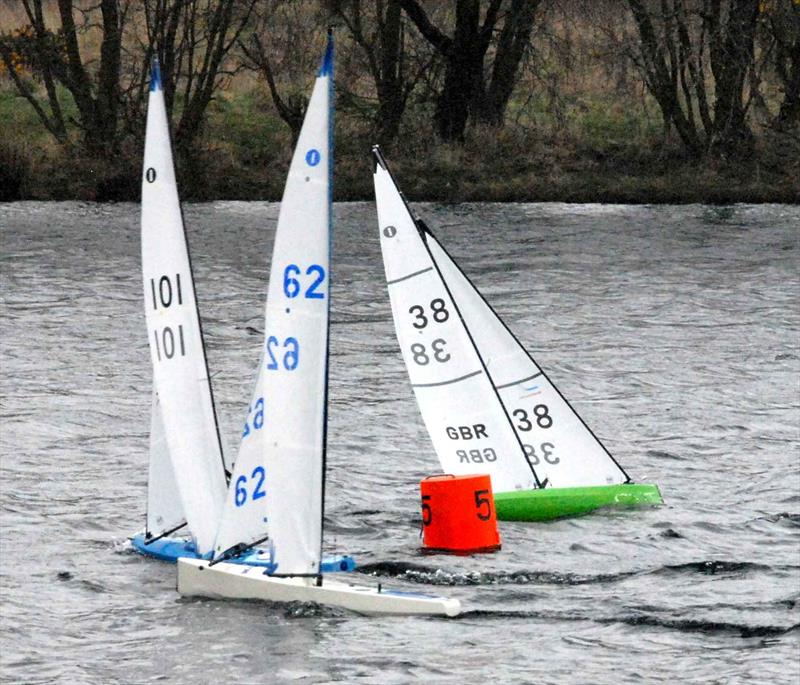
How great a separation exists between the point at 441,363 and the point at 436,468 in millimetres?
2817

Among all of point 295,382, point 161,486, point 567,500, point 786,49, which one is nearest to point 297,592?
point 295,382

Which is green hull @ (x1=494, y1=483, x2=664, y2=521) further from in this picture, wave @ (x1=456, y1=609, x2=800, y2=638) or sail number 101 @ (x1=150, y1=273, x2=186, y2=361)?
sail number 101 @ (x1=150, y1=273, x2=186, y2=361)

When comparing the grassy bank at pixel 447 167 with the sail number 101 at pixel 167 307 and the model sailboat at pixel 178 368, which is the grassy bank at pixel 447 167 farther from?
the sail number 101 at pixel 167 307

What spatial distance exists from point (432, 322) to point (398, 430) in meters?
4.82

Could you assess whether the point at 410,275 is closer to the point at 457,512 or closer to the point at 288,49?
the point at 457,512

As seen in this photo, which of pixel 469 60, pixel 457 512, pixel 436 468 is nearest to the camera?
pixel 457 512

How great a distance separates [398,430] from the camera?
68.9 ft

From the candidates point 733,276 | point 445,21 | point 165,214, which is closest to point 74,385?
point 165,214

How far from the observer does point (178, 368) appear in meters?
14.0

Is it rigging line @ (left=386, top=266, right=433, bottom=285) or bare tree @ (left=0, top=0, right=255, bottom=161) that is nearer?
rigging line @ (left=386, top=266, right=433, bottom=285)

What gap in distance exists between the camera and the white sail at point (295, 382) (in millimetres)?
12500

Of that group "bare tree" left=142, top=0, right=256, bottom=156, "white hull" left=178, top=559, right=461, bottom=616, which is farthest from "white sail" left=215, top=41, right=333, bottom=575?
"bare tree" left=142, top=0, right=256, bottom=156

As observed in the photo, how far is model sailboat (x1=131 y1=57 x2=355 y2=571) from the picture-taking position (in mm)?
13609

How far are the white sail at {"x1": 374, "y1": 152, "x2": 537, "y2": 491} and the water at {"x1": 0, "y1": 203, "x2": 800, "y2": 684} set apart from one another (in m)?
0.83
